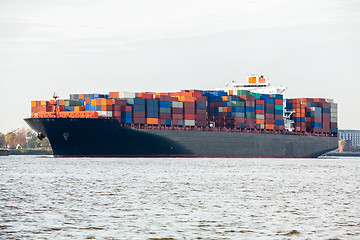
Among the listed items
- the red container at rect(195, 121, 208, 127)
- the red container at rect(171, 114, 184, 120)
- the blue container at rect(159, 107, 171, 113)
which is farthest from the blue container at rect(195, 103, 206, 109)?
the blue container at rect(159, 107, 171, 113)

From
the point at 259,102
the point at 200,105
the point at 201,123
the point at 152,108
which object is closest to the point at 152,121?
the point at 152,108

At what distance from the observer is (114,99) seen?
96.2 m

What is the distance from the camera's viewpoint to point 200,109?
349ft

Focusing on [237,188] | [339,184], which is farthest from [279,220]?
[339,184]

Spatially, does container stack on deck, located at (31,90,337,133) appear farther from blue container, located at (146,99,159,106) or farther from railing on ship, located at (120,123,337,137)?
railing on ship, located at (120,123,337,137)

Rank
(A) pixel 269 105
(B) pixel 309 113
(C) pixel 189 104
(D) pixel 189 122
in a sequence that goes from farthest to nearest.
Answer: (B) pixel 309 113 → (A) pixel 269 105 → (C) pixel 189 104 → (D) pixel 189 122

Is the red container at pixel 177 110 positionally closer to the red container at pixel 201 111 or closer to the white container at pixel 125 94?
the red container at pixel 201 111

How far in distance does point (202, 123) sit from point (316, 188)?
63.2m

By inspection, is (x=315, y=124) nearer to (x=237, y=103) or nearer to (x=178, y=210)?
(x=237, y=103)

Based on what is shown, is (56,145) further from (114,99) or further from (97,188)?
(97,188)

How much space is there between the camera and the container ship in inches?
3661

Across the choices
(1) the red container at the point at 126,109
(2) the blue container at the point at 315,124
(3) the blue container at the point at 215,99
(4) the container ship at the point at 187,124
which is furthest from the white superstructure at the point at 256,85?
(1) the red container at the point at 126,109

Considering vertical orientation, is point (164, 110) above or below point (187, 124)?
above

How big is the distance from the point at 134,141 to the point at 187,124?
1126 cm
